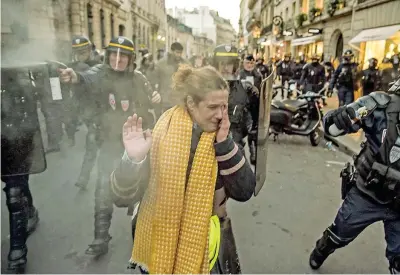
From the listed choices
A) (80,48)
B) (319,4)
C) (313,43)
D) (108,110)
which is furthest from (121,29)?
(108,110)

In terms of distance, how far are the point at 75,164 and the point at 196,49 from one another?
224ft

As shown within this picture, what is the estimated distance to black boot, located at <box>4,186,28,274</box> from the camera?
2.55 meters

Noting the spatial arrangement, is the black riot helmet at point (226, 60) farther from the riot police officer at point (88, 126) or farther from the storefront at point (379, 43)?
the storefront at point (379, 43)

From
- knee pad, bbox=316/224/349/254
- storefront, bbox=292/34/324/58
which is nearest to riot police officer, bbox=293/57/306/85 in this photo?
storefront, bbox=292/34/324/58

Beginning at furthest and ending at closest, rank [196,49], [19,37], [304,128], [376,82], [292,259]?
1. [196,49]
2. [376,82]
3. [304,128]
4. [19,37]
5. [292,259]

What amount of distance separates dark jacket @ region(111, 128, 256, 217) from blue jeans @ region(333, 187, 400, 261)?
0.97 m

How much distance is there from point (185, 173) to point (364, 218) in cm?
134

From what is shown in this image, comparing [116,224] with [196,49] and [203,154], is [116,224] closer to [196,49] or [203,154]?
[203,154]

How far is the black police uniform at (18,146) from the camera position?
2400 mm

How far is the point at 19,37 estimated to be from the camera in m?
3.60

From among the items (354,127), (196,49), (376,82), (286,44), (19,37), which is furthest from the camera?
(196,49)

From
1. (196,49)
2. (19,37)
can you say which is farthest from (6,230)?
(196,49)

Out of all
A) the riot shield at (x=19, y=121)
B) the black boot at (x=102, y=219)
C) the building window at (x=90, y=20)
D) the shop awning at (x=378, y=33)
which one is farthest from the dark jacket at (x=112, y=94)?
the building window at (x=90, y=20)

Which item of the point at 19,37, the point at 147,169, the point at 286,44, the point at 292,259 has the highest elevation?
the point at 286,44
